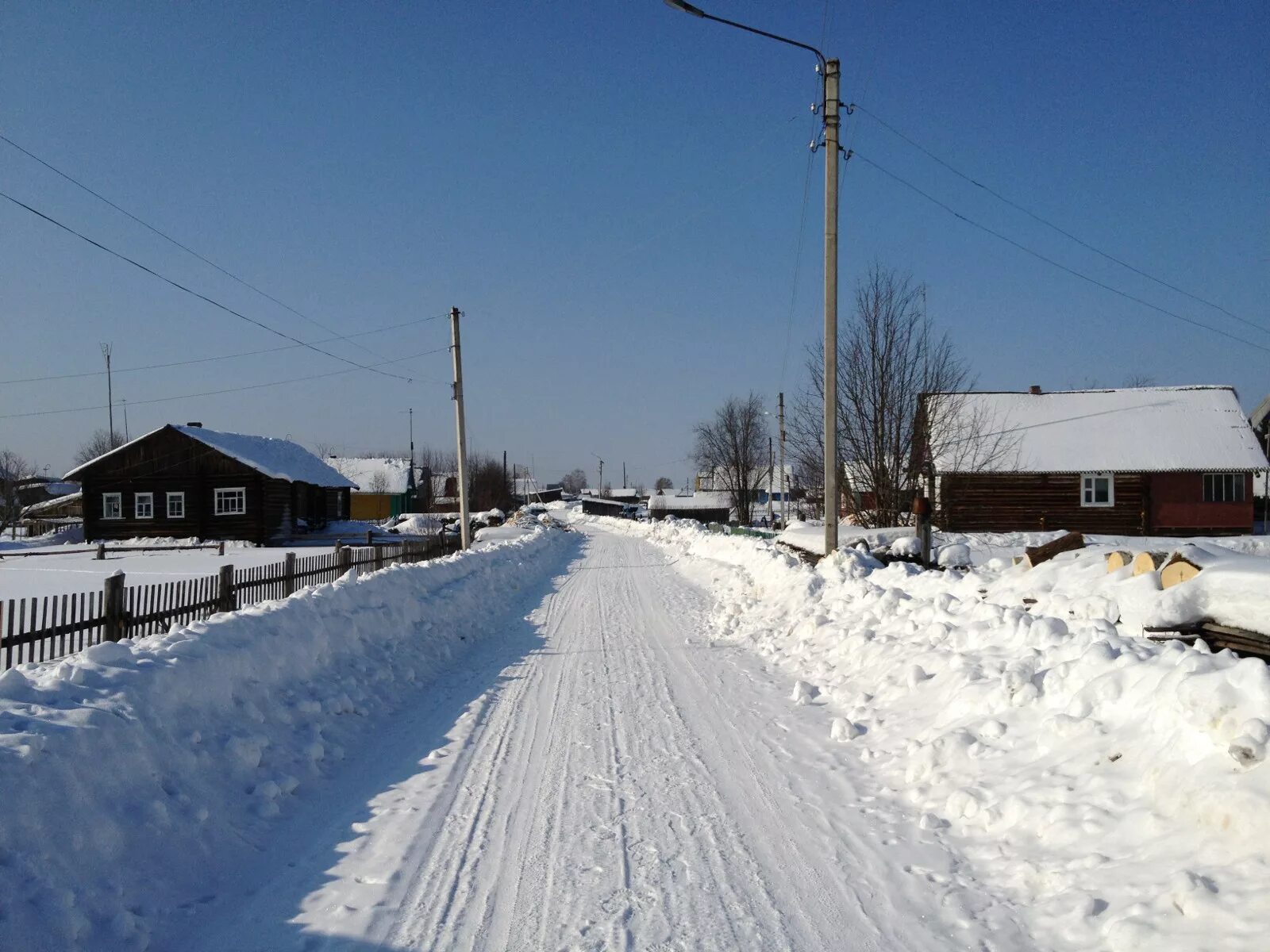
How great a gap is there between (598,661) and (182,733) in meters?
5.57

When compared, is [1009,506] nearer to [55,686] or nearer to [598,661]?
[598,661]

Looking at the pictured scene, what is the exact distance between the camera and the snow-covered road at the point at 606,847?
3857mm

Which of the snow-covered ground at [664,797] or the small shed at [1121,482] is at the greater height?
the small shed at [1121,482]

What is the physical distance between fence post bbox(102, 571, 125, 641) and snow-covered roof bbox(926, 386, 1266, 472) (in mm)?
29273

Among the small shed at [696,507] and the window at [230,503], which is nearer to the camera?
the window at [230,503]

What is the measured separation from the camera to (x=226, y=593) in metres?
12.0

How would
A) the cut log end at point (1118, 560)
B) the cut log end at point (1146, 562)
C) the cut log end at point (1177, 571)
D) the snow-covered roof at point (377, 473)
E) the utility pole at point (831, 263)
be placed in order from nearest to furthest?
the cut log end at point (1177, 571) < the cut log end at point (1146, 562) < the cut log end at point (1118, 560) < the utility pole at point (831, 263) < the snow-covered roof at point (377, 473)

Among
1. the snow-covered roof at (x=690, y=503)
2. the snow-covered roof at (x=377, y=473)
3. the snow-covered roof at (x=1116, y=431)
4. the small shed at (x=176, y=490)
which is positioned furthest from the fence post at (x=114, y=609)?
the snow-covered roof at (x=690, y=503)

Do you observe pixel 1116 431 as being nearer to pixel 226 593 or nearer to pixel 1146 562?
pixel 1146 562

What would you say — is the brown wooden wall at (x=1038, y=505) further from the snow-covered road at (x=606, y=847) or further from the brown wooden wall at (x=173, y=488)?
the brown wooden wall at (x=173, y=488)

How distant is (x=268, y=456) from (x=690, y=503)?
53646 mm

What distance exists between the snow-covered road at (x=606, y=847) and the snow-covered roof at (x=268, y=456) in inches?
1480

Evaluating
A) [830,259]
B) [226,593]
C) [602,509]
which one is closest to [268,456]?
[226,593]

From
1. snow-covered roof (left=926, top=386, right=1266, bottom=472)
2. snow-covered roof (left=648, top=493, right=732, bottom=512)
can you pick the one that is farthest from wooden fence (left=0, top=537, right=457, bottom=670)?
snow-covered roof (left=648, top=493, right=732, bottom=512)
